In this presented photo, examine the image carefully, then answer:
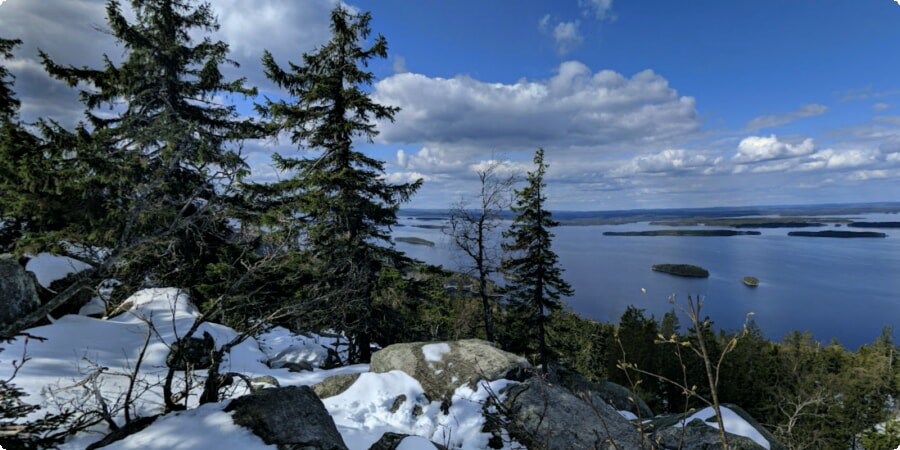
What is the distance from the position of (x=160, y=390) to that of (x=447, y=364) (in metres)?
6.15

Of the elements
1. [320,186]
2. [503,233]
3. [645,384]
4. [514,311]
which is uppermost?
[320,186]

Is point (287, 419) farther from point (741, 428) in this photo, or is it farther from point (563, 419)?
point (741, 428)

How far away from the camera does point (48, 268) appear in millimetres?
11070

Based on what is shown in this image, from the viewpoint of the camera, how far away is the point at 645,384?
34.0 meters

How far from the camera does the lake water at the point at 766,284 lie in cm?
6756

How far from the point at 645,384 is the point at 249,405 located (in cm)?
3689

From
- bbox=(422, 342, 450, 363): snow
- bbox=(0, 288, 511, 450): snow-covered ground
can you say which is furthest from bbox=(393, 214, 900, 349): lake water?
bbox=(0, 288, 511, 450): snow-covered ground

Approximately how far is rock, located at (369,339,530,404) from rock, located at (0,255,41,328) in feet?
26.6

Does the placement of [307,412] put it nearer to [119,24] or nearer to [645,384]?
[119,24]

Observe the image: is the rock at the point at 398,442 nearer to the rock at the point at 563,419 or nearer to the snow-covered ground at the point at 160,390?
the snow-covered ground at the point at 160,390

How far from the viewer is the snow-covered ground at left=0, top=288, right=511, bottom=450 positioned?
4809 mm

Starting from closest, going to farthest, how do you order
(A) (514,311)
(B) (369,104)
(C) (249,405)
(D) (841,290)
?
(C) (249,405), (B) (369,104), (A) (514,311), (D) (841,290)

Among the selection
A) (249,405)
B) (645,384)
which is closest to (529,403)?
(249,405)

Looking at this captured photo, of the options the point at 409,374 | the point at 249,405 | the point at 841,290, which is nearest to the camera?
the point at 249,405
